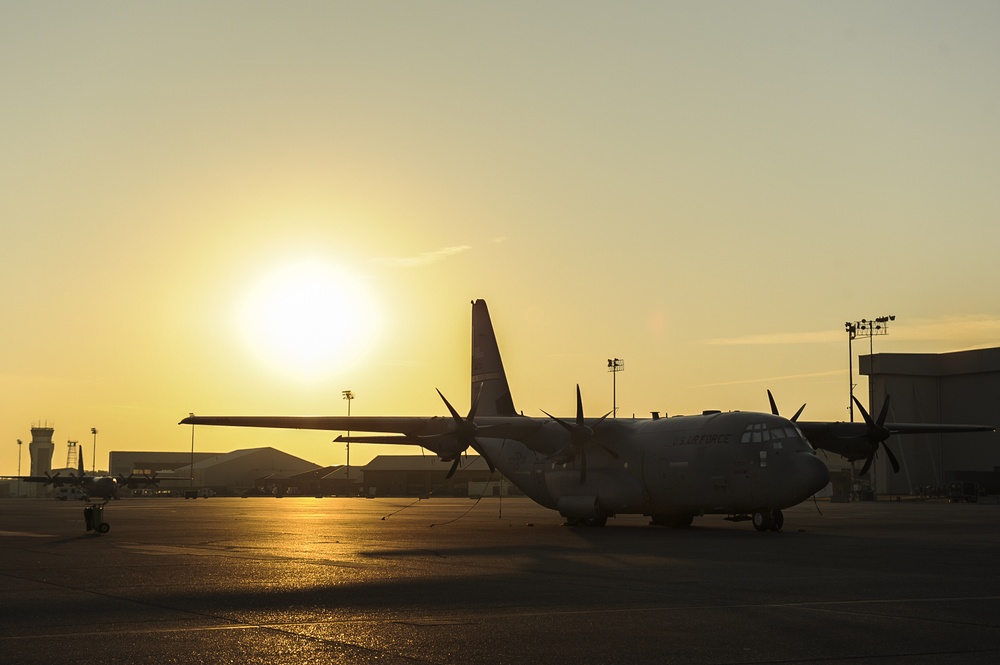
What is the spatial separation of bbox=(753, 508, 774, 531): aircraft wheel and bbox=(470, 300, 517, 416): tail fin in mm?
14431

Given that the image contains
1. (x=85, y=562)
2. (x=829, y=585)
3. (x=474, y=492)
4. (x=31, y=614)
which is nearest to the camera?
(x=31, y=614)

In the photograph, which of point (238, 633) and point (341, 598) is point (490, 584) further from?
point (238, 633)

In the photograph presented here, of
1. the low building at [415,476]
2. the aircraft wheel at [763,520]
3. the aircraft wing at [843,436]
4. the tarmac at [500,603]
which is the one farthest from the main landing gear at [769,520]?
the low building at [415,476]

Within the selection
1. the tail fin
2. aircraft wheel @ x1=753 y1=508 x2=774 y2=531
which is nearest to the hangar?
the tail fin

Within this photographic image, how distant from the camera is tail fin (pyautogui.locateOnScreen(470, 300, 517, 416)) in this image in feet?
154

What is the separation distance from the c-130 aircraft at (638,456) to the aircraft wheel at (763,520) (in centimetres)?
3

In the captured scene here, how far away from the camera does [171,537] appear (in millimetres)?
31234

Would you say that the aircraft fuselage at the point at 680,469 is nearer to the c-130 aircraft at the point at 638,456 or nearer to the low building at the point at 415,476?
the c-130 aircraft at the point at 638,456

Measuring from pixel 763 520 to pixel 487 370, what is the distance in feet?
55.0

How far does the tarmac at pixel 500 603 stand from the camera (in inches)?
400

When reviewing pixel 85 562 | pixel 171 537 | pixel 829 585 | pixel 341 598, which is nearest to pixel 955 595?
pixel 829 585

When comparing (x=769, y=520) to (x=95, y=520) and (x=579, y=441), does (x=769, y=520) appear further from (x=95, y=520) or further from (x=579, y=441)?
(x=95, y=520)

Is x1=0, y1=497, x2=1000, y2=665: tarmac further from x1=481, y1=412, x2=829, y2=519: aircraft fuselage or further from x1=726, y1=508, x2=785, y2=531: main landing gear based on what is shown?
x1=726, y1=508, x2=785, y2=531: main landing gear

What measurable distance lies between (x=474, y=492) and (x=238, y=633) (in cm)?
11565
